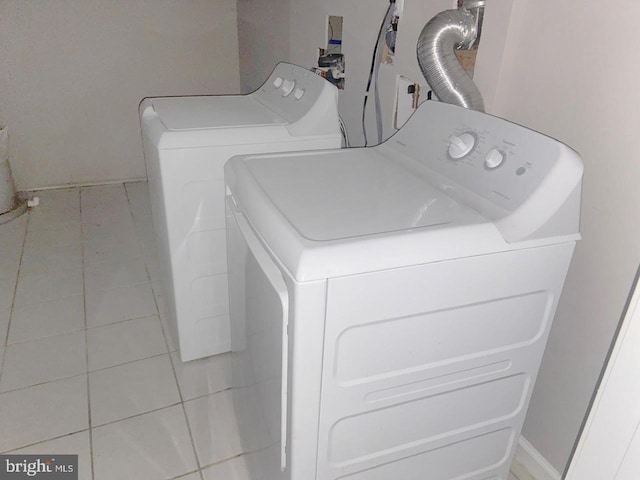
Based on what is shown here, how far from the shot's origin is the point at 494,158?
1007mm

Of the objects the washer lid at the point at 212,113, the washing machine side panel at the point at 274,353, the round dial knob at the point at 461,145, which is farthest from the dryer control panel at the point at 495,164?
the washer lid at the point at 212,113

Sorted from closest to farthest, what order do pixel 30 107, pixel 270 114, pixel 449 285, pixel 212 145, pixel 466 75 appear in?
1. pixel 449 285
2. pixel 466 75
3. pixel 212 145
4. pixel 270 114
5. pixel 30 107

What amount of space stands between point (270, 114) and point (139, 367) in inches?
40.5

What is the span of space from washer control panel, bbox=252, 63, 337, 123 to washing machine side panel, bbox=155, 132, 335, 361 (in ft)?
0.48

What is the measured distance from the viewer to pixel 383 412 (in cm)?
97

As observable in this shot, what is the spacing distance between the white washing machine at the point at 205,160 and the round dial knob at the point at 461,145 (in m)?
0.56

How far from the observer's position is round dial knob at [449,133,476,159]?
3.54 feet

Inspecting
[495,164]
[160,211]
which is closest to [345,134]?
[160,211]

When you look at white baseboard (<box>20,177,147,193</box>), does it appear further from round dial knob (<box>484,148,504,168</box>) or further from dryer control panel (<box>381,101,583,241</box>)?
round dial knob (<box>484,148,504,168</box>)

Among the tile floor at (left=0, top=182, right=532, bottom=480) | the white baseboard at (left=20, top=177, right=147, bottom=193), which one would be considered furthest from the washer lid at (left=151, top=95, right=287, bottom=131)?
the white baseboard at (left=20, top=177, right=147, bottom=193)

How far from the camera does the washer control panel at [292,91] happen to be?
1.58 metres

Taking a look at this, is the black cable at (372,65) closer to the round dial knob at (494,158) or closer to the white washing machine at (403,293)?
the white washing machine at (403,293)

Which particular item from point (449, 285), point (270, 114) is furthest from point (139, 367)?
point (449, 285)

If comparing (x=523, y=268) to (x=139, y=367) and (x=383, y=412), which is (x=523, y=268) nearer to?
(x=383, y=412)
